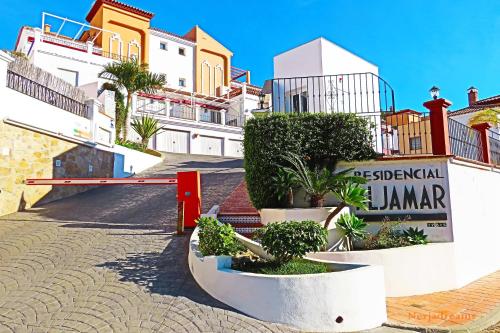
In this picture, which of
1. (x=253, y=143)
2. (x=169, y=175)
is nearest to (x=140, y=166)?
(x=169, y=175)

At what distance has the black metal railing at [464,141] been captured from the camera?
8.75 meters

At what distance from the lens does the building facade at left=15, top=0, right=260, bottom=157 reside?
82.7 ft

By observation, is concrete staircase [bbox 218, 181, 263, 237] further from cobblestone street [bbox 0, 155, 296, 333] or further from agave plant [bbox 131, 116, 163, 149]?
agave plant [bbox 131, 116, 163, 149]

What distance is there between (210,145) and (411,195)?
22.5 meters

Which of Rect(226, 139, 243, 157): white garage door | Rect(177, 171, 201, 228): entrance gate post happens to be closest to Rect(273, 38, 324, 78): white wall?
Rect(177, 171, 201, 228): entrance gate post

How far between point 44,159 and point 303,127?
9117 millimetres

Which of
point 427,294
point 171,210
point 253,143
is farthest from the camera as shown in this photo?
point 171,210

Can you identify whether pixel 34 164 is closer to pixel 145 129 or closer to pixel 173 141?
pixel 145 129

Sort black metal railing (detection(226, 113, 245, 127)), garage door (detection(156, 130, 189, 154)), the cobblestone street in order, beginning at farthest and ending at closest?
black metal railing (detection(226, 113, 245, 127)) → garage door (detection(156, 130, 189, 154)) → the cobblestone street

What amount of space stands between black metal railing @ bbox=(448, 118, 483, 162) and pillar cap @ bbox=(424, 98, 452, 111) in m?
0.86

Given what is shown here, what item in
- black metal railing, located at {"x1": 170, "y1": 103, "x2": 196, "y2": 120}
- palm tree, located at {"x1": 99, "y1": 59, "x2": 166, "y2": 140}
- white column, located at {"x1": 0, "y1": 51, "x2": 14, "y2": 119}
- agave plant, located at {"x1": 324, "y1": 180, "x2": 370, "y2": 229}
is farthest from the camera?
black metal railing, located at {"x1": 170, "y1": 103, "x2": 196, "y2": 120}

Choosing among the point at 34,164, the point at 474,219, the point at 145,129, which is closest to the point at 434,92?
the point at 474,219

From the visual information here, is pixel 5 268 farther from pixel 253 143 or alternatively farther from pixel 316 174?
pixel 316 174

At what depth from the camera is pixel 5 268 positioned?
247 inches
